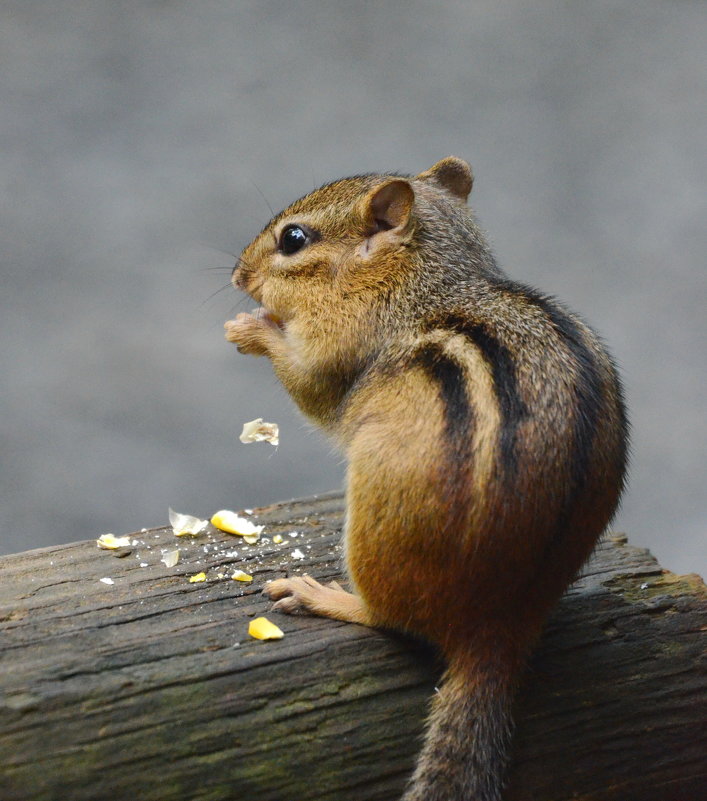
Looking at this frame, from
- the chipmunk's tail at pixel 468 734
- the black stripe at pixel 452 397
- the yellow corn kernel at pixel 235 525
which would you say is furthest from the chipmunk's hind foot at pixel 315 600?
the black stripe at pixel 452 397

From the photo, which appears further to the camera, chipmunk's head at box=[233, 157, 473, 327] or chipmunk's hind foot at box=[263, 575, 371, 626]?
chipmunk's head at box=[233, 157, 473, 327]

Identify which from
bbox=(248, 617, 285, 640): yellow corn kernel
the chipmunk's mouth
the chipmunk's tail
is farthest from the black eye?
the chipmunk's tail

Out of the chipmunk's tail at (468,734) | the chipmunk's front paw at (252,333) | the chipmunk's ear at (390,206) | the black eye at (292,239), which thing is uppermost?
the black eye at (292,239)

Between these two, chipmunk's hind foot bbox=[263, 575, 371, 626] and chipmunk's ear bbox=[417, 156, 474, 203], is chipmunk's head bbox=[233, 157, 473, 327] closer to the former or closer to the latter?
chipmunk's ear bbox=[417, 156, 474, 203]

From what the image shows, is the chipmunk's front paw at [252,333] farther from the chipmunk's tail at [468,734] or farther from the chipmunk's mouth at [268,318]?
the chipmunk's tail at [468,734]

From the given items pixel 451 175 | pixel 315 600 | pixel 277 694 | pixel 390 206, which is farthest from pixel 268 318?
pixel 277 694

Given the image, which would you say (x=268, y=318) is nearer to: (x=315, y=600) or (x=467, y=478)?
(x=315, y=600)
